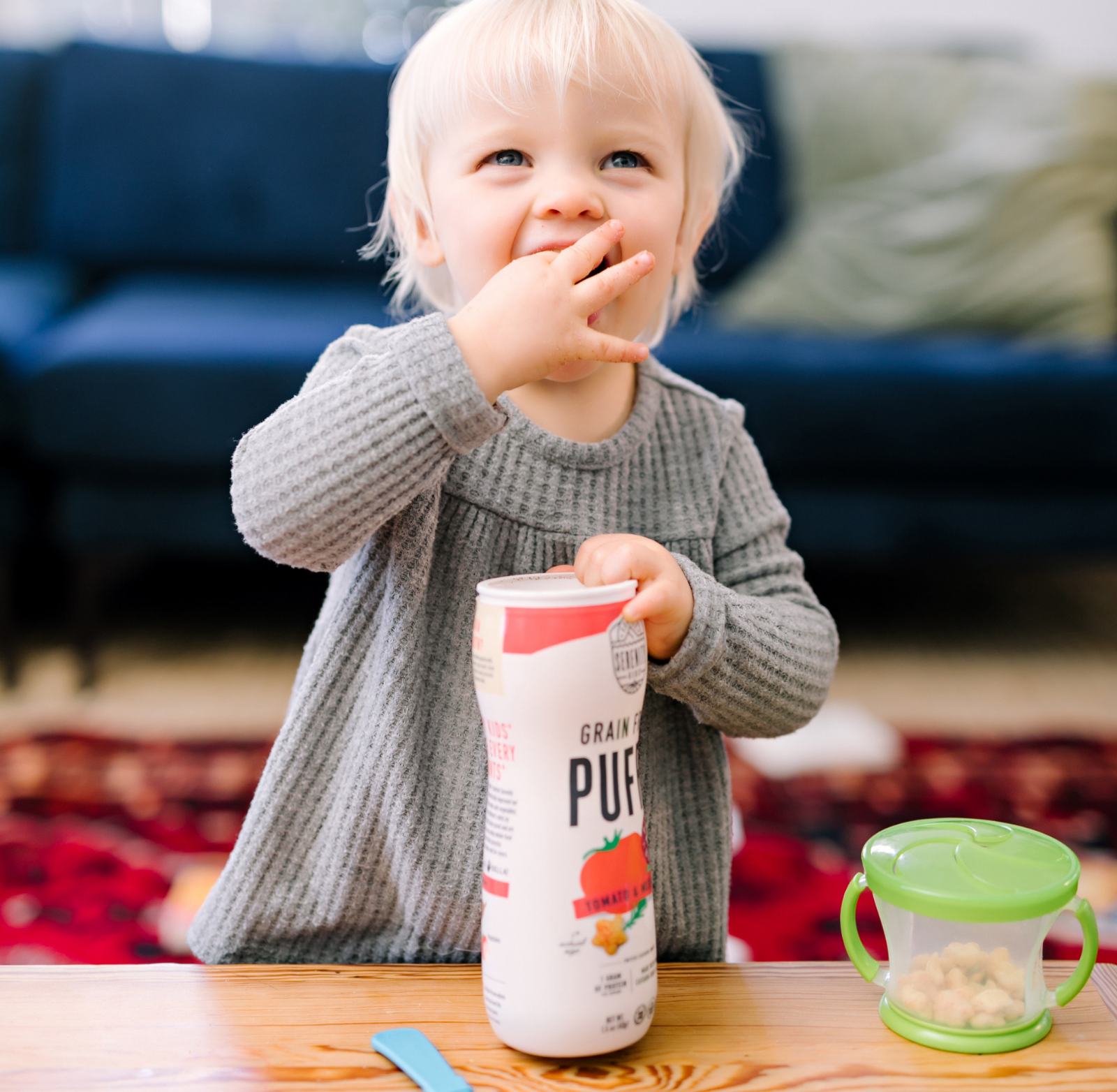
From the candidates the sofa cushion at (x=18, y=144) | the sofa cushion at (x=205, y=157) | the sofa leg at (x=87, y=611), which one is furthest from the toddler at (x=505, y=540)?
the sofa cushion at (x=18, y=144)

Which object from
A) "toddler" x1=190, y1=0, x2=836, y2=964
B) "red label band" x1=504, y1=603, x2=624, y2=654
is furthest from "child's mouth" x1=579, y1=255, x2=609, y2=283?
"red label band" x1=504, y1=603, x2=624, y2=654

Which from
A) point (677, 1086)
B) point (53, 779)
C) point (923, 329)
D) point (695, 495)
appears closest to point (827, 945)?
point (695, 495)

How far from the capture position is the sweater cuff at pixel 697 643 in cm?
57

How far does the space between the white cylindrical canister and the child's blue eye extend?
28cm

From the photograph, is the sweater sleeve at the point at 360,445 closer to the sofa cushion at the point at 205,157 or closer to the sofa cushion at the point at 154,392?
the sofa cushion at the point at 154,392

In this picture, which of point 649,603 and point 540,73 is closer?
point 649,603

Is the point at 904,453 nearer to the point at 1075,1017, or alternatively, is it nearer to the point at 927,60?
the point at 927,60

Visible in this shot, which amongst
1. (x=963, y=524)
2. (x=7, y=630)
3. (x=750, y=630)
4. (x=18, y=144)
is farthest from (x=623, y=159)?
(x=18, y=144)

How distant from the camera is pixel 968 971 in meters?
0.52

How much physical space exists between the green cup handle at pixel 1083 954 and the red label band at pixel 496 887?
242 millimetres

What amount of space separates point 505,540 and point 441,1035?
27 cm

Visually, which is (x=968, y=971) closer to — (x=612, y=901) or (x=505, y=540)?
(x=612, y=901)

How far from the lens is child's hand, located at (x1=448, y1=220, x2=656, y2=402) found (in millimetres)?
545

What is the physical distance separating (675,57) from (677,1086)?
21.2 inches
